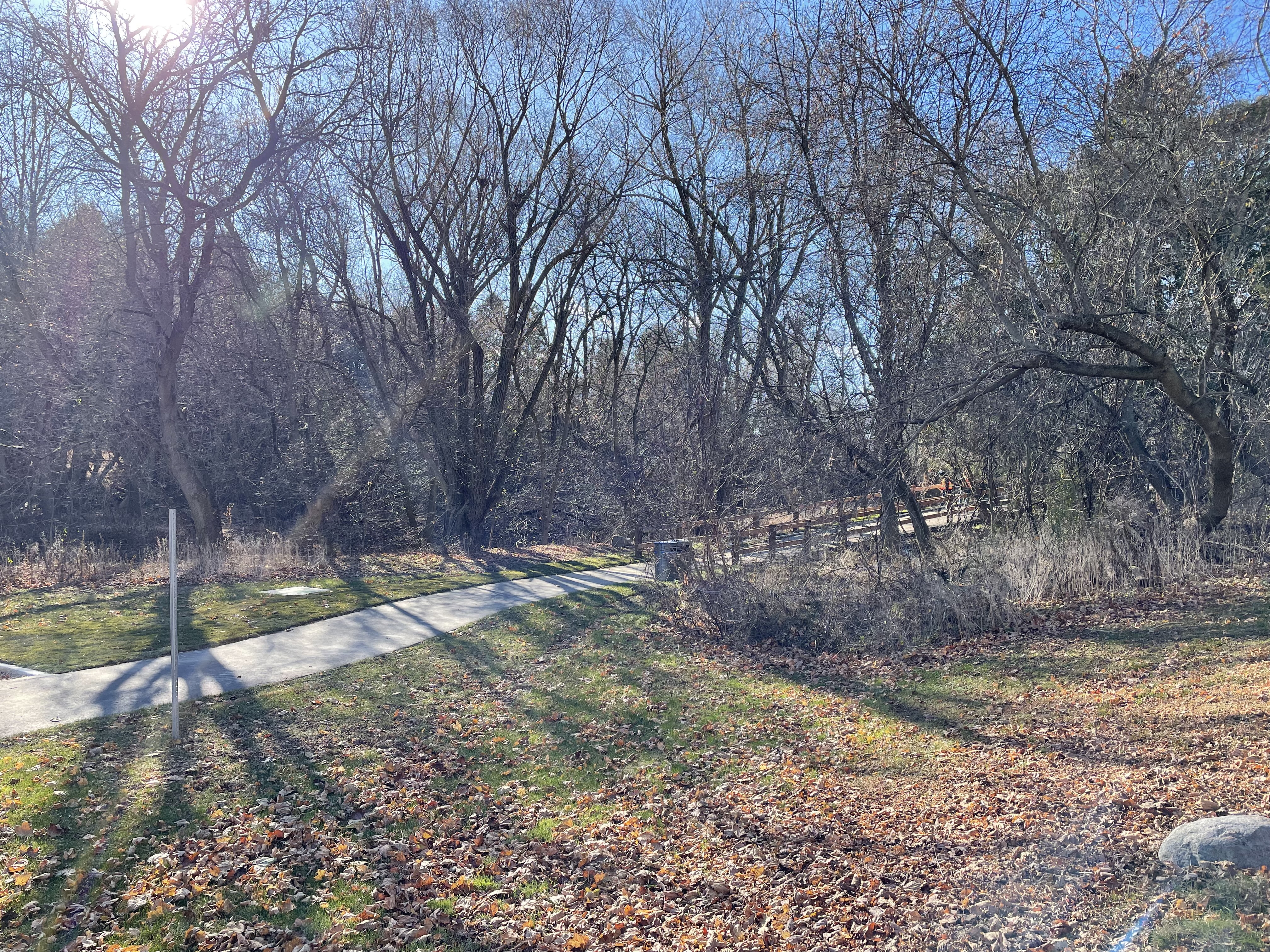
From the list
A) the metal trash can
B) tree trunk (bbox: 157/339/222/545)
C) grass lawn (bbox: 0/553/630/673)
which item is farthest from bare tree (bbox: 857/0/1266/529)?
tree trunk (bbox: 157/339/222/545)

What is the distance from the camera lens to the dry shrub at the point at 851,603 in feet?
34.4

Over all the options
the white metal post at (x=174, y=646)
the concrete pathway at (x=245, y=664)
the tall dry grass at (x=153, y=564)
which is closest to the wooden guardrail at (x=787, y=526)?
the concrete pathway at (x=245, y=664)

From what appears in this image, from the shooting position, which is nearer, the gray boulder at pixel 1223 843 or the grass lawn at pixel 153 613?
the gray boulder at pixel 1223 843

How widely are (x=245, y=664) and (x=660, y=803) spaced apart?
5.20 metres

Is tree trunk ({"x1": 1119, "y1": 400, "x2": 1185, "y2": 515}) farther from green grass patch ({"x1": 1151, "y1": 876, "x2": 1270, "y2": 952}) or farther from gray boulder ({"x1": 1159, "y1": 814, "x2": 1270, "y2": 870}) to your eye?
green grass patch ({"x1": 1151, "y1": 876, "x2": 1270, "y2": 952})

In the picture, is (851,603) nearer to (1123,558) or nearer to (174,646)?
(1123,558)

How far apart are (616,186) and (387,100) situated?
6.69 m

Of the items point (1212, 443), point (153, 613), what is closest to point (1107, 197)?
point (1212, 443)

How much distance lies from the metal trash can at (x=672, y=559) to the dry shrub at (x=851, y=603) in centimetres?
95

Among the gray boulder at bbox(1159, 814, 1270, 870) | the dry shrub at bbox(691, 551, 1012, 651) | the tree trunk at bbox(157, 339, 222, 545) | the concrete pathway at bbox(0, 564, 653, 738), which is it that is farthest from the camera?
the tree trunk at bbox(157, 339, 222, 545)

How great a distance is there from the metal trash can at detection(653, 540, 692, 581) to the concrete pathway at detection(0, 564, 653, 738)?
1870 mm

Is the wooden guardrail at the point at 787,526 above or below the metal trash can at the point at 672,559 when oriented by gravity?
above

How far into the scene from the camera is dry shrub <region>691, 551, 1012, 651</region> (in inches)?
413

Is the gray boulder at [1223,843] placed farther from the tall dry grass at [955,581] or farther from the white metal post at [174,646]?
the white metal post at [174,646]
